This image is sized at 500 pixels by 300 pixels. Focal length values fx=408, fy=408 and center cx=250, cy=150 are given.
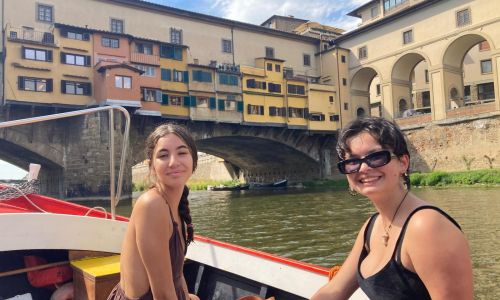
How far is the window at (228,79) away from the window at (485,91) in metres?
23.7

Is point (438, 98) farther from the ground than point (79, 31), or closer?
closer

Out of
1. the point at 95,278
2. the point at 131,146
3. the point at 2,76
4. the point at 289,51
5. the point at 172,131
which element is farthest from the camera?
the point at 289,51

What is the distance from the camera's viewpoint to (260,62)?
3309cm

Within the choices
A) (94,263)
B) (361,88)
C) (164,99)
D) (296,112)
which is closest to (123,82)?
(164,99)

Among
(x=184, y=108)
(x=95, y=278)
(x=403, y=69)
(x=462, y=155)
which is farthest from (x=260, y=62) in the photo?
(x=95, y=278)

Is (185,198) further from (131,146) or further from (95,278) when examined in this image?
(131,146)

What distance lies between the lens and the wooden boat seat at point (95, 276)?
9.02ft

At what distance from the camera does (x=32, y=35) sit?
24.6 metres

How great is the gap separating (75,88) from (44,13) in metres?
5.65

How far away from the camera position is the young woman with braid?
71.4 inches

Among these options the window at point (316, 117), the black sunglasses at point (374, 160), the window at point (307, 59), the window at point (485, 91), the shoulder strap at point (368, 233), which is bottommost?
the shoulder strap at point (368, 233)

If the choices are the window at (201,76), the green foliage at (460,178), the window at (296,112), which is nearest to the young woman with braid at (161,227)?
the green foliage at (460,178)

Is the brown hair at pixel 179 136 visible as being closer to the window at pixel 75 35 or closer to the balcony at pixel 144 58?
the window at pixel 75 35

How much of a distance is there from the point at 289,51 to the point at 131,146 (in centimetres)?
1728
